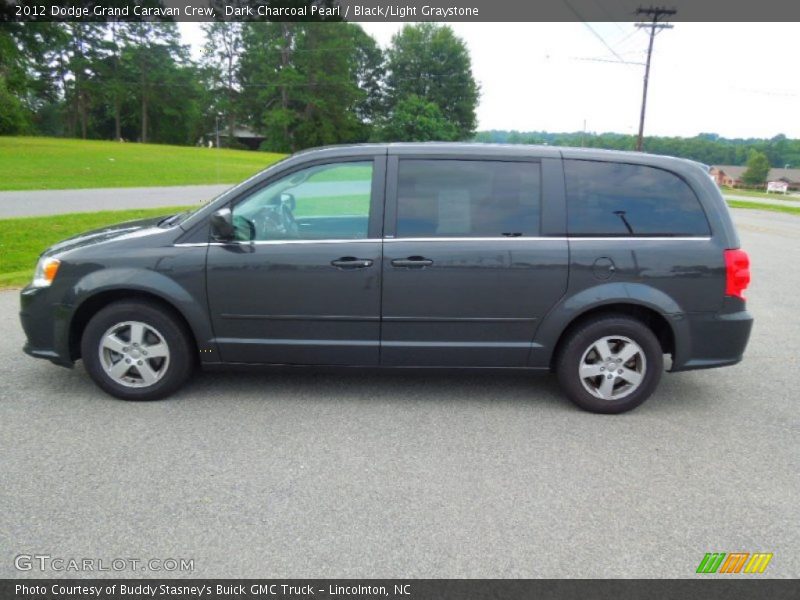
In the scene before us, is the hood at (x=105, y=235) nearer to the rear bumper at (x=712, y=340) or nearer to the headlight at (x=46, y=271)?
the headlight at (x=46, y=271)

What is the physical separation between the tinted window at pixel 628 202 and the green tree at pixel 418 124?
68495 mm

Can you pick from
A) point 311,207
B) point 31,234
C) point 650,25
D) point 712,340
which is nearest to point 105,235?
point 311,207

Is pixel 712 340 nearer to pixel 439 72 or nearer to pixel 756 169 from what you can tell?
pixel 439 72

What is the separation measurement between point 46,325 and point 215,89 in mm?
80988

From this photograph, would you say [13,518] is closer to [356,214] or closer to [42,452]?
[42,452]

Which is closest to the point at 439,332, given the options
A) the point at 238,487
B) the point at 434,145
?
the point at 434,145

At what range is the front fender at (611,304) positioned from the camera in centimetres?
414

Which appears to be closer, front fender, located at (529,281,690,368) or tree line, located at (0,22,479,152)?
front fender, located at (529,281,690,368)

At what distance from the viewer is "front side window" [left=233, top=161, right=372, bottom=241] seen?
4219 millimetres

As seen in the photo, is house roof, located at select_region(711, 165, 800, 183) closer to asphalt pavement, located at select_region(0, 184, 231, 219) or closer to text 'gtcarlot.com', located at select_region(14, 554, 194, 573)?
asphalt pavement, located at select_region(0, 184, 231, 219)

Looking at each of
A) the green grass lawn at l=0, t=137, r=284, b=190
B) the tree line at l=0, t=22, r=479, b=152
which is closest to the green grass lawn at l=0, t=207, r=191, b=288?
the green grass lawn at l=0, t=137, r=284, b=190

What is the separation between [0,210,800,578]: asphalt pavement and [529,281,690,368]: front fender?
570 millimetres

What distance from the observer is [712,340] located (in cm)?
423

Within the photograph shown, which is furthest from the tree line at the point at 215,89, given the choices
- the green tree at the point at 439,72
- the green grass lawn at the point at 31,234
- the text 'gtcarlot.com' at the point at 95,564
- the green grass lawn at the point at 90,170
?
the text 'gtcarlot.com' at the point at 95,564
